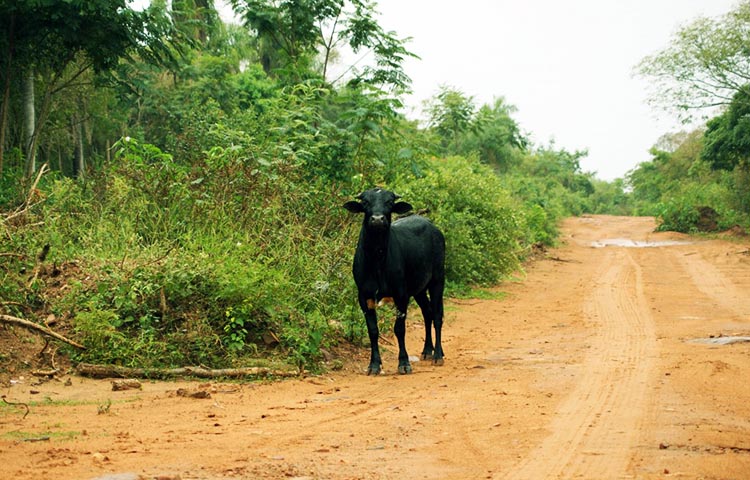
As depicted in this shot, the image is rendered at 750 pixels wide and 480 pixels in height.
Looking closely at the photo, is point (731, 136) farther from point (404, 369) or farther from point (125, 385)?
point (125, 385)

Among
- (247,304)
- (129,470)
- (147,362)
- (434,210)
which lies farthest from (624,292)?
(129,470)

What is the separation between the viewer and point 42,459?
5012 millimetres

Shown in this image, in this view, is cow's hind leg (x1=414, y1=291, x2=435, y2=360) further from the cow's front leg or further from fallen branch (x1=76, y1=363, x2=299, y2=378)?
fallen branch (x1=76, y1=363, x2=299, y2=378)

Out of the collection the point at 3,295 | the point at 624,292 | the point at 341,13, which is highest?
the point at 341,13

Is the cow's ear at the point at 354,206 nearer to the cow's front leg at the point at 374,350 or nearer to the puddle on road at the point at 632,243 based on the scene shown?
the cow's front leg at the point at 374,350

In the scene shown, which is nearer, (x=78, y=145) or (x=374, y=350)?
(x=374, y=350)

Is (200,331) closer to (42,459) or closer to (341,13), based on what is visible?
(42,459)

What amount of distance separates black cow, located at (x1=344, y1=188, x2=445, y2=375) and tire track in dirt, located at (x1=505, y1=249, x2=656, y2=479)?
2.12 m

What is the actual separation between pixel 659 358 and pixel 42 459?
691 cm

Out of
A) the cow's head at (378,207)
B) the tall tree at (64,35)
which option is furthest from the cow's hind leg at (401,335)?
the tall tree at (64,35)

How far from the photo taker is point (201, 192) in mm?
11250

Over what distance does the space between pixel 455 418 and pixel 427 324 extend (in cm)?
400

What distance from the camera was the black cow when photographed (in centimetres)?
908

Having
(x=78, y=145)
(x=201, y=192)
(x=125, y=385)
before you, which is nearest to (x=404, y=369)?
(x=125, y=385)
